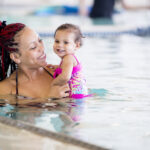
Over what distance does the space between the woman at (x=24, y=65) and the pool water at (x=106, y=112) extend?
6.4 inches

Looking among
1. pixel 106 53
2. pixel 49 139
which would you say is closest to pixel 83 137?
pixel 49 139

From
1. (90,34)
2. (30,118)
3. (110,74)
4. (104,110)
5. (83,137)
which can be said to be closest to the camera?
(83,137)

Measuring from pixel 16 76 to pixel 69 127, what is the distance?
1.00 meters

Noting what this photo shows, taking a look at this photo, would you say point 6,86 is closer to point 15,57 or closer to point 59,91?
point 15,57

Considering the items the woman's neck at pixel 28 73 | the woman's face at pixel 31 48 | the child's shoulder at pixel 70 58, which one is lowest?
the woman's neck at pixel 28 73

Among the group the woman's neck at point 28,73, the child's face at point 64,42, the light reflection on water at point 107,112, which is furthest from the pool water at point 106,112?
the child's face at point 64,42

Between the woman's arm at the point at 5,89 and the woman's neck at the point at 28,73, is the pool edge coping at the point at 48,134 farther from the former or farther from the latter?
the woman's neck at the point at 28,73

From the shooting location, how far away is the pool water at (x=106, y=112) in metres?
2.87

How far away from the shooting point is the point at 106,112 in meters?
3.57

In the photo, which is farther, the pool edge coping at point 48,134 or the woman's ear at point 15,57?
the woman's ear at point 15,57

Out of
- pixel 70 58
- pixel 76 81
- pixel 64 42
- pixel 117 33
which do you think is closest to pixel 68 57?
pixel 70 58

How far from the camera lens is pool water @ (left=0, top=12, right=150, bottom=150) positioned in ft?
9.41

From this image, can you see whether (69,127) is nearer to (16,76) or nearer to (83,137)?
(83,137)

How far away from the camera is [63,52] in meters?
3.75
